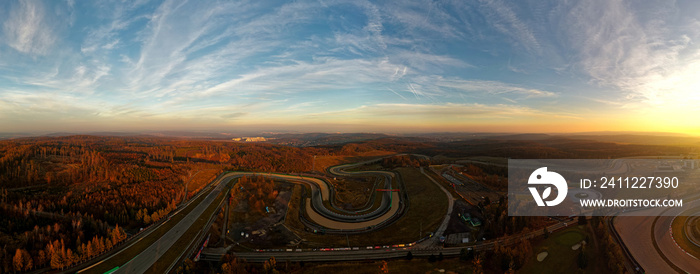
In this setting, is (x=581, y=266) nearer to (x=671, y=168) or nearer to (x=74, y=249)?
(x=74, y=249)

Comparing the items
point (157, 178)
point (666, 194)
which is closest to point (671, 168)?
point (666, 194)

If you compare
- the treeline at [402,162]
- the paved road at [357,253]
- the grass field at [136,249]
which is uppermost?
the treeline at [402,162]

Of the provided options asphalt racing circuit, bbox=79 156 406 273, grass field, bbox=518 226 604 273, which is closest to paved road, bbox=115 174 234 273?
asphalt racing circuit, bbox=79 156 406 273

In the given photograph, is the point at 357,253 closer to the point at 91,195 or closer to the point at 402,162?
the point at 91,195

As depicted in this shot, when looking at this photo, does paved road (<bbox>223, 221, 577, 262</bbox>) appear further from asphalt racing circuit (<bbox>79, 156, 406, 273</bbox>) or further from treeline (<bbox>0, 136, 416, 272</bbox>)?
treeline (<bbox>0, 136, 416, 272</bbox>)

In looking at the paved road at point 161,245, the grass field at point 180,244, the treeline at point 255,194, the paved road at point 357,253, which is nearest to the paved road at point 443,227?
the paved road at point 357,253

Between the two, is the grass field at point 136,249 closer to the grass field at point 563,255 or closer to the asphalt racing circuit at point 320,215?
the asphalt racing circuit at point 320,215

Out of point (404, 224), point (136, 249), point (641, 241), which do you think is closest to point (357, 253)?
point (404, 224)

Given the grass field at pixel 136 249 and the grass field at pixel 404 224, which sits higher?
the grass field at pixel 404 224

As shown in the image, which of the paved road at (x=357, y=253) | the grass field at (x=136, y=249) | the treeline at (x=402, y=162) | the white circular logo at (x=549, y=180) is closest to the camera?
the grass field at (x=136, y=249)
